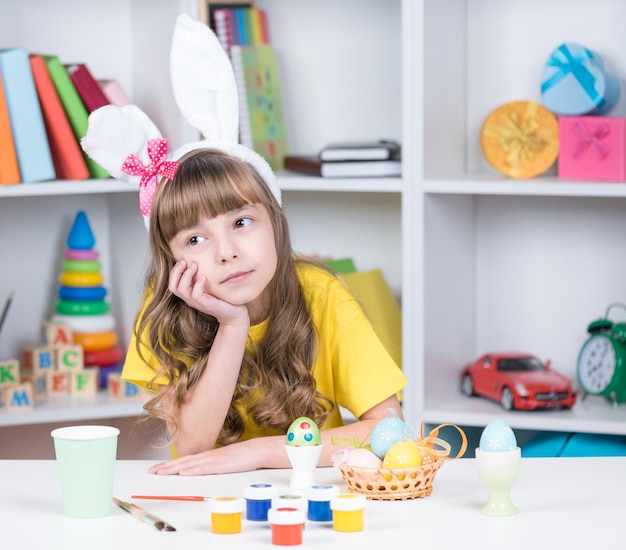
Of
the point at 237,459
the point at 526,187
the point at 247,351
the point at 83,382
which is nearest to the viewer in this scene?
the point at 237,459

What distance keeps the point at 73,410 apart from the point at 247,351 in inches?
33.3

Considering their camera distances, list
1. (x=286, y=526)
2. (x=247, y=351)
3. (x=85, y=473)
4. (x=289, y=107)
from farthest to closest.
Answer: (x=289, y=107) → (x=247, y=351) → (x=85, y=473) → (x=286, y=526)

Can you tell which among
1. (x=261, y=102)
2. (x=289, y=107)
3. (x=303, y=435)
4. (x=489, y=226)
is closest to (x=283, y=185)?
(x=261, y=102)

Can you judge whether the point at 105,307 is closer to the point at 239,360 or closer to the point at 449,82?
the point at 449,82

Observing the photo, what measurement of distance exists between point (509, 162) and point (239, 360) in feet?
3.27

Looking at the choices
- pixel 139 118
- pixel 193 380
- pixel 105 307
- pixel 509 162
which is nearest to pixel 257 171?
pixel 139 118

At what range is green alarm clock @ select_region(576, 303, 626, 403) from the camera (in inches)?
86.4

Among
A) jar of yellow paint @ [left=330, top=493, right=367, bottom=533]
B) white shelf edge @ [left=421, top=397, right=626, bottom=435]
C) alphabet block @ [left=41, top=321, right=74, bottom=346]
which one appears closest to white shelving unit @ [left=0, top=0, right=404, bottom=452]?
alphabet block @ [left=41, top=321, right=74, bottom=346]

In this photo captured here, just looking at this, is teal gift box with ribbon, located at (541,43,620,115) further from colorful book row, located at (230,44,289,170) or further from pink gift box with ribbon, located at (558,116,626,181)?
A: colorful book row, located at (230,44,289,170)

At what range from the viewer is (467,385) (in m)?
2.36

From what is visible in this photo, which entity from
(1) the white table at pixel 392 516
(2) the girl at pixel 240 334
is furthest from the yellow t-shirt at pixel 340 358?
(1) the white table at pixel 392 516

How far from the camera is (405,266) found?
222cm

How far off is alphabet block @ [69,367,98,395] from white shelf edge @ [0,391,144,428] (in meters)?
0.01

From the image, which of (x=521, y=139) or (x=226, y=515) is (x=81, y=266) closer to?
(x=521, y=139)
